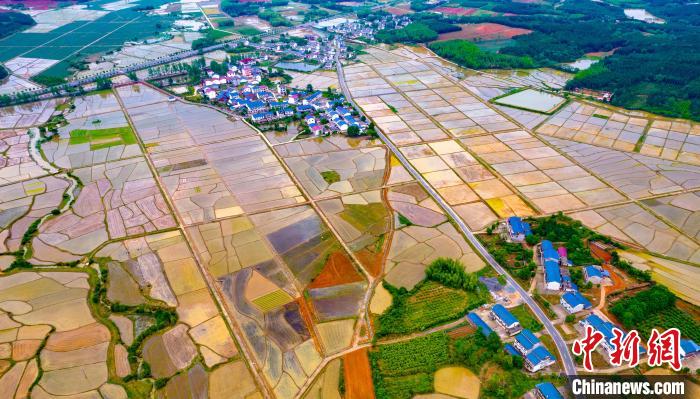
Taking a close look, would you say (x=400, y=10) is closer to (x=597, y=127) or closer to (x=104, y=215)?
(x=597, y=127)

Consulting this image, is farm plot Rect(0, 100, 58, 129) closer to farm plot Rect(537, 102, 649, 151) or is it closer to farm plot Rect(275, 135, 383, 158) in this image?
farm plot Rect(275, 135, 383, 158)

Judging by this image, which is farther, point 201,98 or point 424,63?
point 424,63

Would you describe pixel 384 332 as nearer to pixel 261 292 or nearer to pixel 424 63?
pixel 261 292

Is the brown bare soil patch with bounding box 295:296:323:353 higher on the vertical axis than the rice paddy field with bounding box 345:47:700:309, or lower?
lower

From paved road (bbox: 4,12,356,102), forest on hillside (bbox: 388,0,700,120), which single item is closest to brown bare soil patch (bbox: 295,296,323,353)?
forest on hillside (bbox: 388,0,700,120)

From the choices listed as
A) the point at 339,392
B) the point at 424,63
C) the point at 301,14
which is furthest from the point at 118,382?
the point at 301,14

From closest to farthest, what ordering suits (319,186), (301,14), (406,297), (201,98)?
(406,297), (319,186), (201,98), (301,14)
